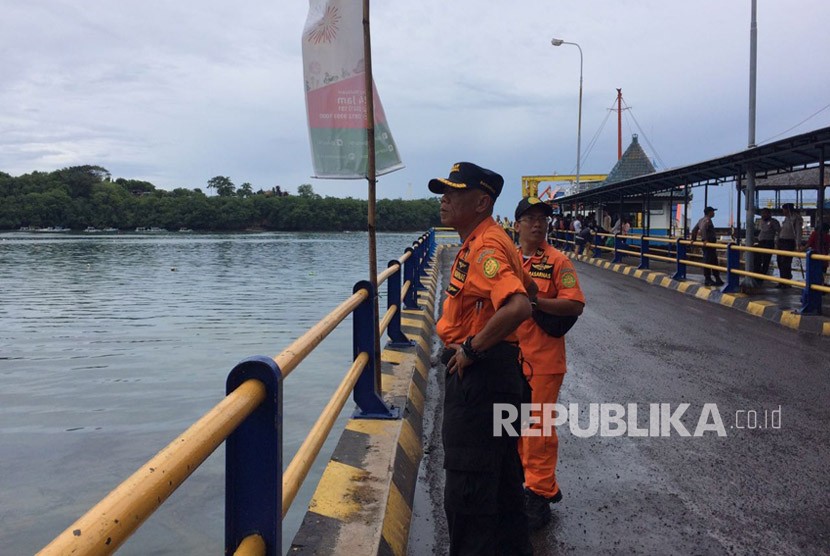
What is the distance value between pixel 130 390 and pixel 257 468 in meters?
7.68

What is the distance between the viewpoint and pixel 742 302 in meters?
12.8

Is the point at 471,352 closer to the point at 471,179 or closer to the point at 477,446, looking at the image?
the point at 477,446

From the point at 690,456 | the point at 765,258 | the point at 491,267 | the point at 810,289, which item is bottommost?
the point at 690,456

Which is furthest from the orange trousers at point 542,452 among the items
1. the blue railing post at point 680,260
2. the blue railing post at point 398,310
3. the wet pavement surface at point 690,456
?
the blue railing post at point 680,260

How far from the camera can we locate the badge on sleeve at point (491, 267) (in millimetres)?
2936

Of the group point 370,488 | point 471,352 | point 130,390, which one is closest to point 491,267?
point 471,352

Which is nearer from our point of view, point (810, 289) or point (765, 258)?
point (810, 289)

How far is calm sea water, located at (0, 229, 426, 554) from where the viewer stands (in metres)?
5.18

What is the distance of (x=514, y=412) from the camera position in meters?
3.12

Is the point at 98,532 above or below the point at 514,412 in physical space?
above

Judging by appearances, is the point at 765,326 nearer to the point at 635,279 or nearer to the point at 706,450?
the point at 706,450

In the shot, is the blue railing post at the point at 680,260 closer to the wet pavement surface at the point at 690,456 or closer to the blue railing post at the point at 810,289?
the blue railing post at the point at 810,289

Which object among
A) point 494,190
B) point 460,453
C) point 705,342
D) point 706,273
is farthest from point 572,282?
point 706,273

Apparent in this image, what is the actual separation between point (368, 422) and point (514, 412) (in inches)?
86.2
